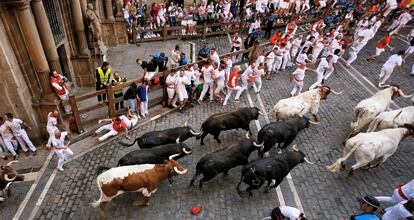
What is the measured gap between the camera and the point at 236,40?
15.2 metres

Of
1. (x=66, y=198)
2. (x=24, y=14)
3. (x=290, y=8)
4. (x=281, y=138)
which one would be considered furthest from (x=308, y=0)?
(x=66, y=198)

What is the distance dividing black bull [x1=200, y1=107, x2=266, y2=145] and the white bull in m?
4.16

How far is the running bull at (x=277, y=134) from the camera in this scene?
868cm

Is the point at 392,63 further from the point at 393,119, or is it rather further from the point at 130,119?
the point at 130,119

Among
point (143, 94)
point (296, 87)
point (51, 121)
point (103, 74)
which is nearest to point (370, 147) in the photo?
point (296, 87)

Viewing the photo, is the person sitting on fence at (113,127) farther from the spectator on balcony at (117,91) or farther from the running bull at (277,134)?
the running bull at (277,134)

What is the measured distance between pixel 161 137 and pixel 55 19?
22.2ft

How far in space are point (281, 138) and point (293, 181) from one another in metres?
1.33

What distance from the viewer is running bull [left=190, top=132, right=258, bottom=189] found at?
755 centimetres

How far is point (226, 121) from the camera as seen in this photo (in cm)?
945

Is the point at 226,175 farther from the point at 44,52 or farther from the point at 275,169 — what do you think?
the point at 44,52

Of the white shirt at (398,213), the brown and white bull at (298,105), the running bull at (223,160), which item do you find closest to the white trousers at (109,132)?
the running bull at (223,160)

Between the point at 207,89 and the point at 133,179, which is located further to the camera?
the point at 207,89

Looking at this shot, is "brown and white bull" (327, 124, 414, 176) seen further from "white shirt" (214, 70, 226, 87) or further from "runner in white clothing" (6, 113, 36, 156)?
"runner in white clothing" (6, 113, 36, 156)
